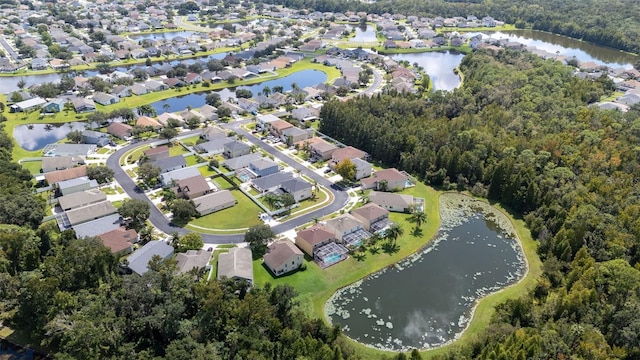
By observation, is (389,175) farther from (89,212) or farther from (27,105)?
(27,105)

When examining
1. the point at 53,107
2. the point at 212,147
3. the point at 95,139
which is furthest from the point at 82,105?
the point at 212,147

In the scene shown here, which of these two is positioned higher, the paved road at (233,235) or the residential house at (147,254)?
the residential house at (147,254)

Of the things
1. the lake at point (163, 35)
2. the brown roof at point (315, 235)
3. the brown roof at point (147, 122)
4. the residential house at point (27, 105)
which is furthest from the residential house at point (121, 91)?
the brown roof at point (315, 235)

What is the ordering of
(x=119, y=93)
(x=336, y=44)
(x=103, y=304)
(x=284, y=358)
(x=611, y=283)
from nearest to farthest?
(x=284, y=358) → (x=103, y=304) → (x=611, y=283) → (x=119, y=93) → (x=336, y=44)

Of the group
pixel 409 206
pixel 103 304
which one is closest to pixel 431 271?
pixel 409 206

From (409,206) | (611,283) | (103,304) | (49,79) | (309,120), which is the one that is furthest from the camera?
(49,79)

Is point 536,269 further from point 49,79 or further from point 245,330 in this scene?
point 49,79

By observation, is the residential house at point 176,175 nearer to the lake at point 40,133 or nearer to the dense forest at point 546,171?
the dense forest at point 546,171
